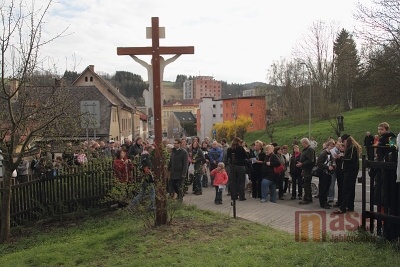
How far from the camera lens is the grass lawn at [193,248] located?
5.33 m

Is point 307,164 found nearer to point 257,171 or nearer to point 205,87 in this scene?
point 257,171

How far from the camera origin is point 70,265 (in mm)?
6250

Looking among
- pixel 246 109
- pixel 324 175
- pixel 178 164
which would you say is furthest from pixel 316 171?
pixel 246 109

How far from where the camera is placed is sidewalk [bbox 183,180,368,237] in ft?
28.6

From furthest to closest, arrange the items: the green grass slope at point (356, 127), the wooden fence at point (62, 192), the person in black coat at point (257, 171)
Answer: the green grass slope at point (356, 127), the person in black coat at point (257, 171), the wooden fence at point (62, 192)

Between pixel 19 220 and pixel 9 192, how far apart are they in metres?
1.34

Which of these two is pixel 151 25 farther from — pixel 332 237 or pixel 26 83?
pixel 332 237

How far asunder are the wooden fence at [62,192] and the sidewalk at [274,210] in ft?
8.56

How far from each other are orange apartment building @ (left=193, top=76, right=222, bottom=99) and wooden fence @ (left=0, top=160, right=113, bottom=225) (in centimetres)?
17771

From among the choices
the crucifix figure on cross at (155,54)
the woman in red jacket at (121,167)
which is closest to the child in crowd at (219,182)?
the woman in red jacket at (121,167)

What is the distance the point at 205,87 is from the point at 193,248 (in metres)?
186

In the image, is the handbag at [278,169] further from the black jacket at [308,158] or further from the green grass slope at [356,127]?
the green grass slope at [356,127]

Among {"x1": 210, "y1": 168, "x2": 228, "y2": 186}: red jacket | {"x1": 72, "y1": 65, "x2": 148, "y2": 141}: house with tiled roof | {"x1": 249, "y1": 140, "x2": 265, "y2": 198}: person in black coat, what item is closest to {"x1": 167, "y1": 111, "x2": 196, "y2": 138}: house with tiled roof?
{"x1": 72, "y1": 65, "x2": 148, "y2": 141}: house with tiled roof

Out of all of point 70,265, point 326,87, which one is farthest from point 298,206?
point 326,87
